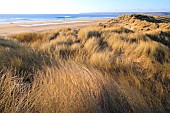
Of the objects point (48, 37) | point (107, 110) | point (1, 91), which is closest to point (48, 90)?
point (1, 91)

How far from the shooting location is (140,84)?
3.97m

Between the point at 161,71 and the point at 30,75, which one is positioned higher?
the point at 30,75

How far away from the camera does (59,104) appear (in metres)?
2.72

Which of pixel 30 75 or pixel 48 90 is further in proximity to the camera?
pixel 30 75

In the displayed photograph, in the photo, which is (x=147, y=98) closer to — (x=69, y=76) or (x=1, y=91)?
(x=69, y=76)

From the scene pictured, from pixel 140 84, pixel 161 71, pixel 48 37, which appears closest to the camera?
pixel 140 84

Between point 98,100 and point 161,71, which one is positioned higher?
point 98,100

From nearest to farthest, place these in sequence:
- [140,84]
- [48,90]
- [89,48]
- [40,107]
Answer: [40,107] → [48,90] → [140,84] → [89,48]

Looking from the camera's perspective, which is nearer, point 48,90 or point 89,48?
point 48,90

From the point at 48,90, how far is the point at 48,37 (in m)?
8.59

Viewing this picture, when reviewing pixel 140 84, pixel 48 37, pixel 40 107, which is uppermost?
pixel 40 107

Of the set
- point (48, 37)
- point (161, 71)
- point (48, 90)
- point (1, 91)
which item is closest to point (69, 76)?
point (48, 90)

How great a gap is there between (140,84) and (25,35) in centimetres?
862

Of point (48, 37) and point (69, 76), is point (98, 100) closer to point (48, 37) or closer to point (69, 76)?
point (69, 76)
